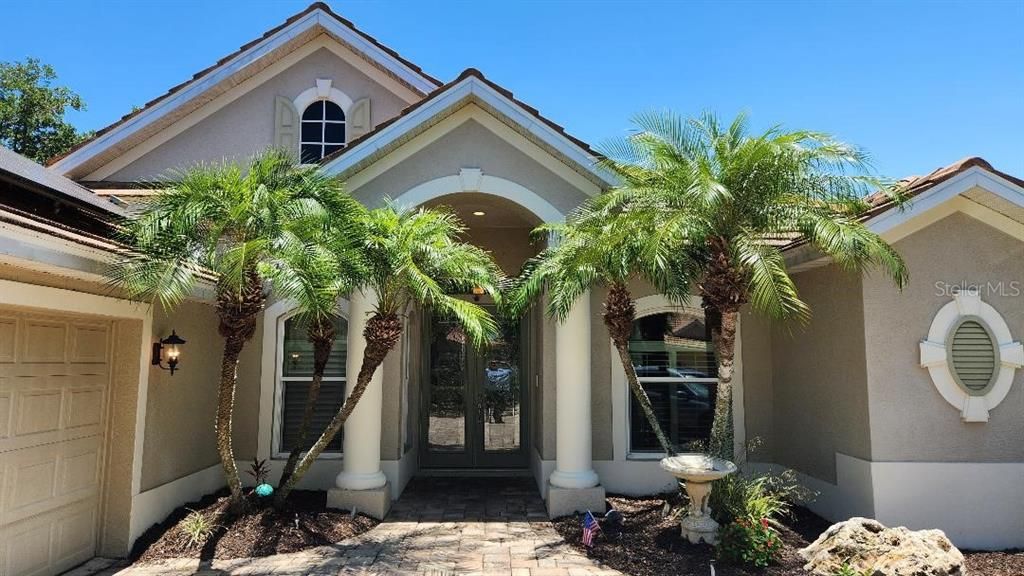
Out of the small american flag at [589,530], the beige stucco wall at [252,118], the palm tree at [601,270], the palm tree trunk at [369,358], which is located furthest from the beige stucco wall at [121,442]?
the beige stucco wall at [252,118]

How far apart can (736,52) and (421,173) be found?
647cm

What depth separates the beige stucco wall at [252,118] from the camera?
12.6 metres

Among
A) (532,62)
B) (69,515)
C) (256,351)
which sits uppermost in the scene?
(532,62)

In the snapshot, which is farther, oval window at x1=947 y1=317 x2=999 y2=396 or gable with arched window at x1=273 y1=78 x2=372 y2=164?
gable with arched window at x1=273 y1=78 x2=372 y2=164

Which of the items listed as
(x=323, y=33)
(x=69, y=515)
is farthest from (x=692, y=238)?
(x=323, y=33)

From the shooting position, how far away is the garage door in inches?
240

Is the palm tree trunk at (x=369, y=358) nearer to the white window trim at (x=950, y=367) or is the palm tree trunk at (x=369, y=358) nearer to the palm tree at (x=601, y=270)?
the palm tree at (x=601, y=270)

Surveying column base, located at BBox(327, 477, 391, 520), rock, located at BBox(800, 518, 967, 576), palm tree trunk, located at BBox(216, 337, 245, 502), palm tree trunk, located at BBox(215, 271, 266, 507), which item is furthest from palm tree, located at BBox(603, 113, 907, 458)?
A: palm tree trunk, located at BBox(216, 337, 245, 502)

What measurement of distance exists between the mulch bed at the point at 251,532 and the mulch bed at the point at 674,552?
9.47ft

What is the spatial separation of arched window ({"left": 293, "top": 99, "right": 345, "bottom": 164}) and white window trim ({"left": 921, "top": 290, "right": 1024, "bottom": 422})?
11.0 m

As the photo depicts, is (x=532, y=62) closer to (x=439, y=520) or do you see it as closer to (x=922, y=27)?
(x=922, y=27)

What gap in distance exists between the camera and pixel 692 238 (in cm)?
718

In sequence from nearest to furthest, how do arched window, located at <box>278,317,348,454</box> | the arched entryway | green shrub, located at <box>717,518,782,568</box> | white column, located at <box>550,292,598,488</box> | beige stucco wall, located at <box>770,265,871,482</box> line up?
green shrub, located at <box>717,518,782,568</box>
beige stucco wall, located at <box>770,265,871,482</box>
white column, located at <box>550,292,598,488</box>
arched window, located at <box>278,317,348,454</box>
the arched entryway

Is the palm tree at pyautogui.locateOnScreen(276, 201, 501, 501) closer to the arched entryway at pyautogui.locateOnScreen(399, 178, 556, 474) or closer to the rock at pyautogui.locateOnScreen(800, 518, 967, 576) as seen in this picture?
the arched entryway at pyautogui.locateOnScreen(399, 178, 556, 474)
